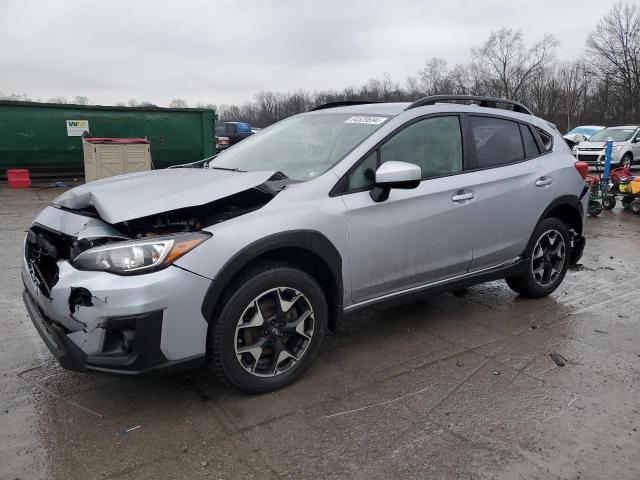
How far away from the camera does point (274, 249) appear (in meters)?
2.95

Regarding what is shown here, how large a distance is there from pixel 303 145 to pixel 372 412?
194cm

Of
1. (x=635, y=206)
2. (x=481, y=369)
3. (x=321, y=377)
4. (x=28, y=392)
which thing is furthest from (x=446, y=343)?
(x=635, y=206)

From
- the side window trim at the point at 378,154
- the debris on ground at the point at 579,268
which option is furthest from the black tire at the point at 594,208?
the side window trim at the point at 378,154

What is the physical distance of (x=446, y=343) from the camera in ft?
12.9

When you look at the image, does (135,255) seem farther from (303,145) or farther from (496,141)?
(496,141)

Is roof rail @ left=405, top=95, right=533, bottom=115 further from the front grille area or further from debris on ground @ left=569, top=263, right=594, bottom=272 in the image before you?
the front grille area

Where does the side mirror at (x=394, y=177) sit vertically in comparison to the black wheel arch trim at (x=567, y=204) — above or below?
above

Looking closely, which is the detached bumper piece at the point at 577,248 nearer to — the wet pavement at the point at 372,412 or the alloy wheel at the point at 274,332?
the wet pavement at the point at 372,412

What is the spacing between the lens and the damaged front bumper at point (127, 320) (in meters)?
2.52

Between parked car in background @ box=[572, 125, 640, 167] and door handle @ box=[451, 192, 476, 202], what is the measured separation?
55.1 feet

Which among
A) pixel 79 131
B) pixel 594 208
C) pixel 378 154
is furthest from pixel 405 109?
pixel 79 131

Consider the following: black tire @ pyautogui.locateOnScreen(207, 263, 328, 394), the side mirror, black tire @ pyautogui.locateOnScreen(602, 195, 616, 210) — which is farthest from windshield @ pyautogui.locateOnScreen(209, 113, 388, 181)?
black tire @ pyautogui.locateOnScreen(602, 195, 616, 210)

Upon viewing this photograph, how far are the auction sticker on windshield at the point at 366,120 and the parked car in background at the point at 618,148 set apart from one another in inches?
677

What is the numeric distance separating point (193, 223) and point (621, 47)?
5313cm
